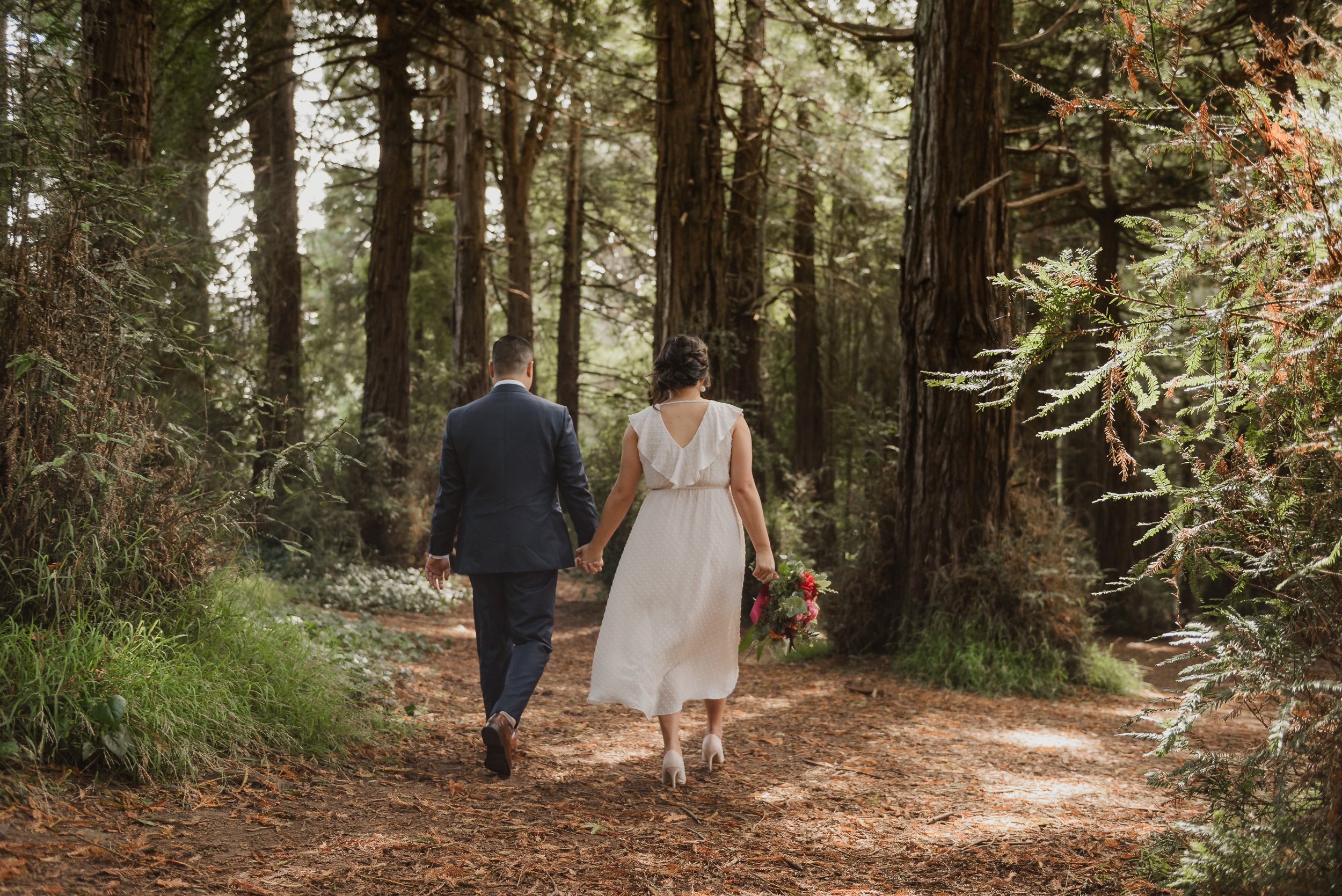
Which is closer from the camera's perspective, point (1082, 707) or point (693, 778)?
point (693, 778)

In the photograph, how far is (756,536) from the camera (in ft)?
16.0

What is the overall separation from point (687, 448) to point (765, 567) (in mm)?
774

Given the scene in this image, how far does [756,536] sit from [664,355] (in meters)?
1.06

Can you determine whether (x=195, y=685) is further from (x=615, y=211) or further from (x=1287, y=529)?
(x=615, y=211)

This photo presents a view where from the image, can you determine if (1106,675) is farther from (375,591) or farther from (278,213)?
(278,213)

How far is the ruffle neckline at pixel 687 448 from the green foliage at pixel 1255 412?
1847 mm

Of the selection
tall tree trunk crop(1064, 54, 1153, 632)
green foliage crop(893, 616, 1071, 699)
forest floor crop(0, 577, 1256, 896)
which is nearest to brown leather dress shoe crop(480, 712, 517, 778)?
forest floor crop(0, 577, 1256, 896)

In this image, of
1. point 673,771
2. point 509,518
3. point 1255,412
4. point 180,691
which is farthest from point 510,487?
point 1255,412

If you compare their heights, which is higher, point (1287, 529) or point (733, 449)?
point (733, 449)

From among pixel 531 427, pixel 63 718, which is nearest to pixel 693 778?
pixel 531 427

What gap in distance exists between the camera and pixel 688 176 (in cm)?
1084

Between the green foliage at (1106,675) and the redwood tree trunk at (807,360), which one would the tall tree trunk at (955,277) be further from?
the redwood tree trunk at (807,360)

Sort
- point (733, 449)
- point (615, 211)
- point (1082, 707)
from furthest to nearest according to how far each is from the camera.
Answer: point (615, 211), point (1082, 707), point (733, 449)

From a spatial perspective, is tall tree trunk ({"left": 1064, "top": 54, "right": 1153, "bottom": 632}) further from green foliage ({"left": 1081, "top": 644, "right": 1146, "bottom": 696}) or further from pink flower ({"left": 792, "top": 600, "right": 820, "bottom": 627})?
pink flower ({"left": 792, "top": 600, "right": 820, "bottom": 627})
